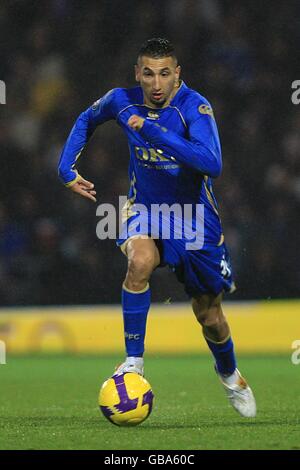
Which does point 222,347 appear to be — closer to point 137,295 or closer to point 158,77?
point 137,295

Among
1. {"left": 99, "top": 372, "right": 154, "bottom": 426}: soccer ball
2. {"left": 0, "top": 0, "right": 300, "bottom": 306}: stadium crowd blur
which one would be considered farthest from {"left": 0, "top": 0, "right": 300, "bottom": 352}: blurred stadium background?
{"left": 99, "top": 372, "right": 154, "bottom": 426}: soccer ball

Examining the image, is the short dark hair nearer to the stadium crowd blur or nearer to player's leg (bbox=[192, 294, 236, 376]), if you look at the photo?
player's leg (bbox=[192, 294, 236, 376])

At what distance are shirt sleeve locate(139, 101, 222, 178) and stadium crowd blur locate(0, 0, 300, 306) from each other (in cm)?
595

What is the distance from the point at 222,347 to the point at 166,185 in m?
0.96

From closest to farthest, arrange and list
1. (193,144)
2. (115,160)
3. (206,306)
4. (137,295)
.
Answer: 1. (193,144)
2. (137,295)
3. (206,306)
4. (115,160)

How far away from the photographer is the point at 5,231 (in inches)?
470

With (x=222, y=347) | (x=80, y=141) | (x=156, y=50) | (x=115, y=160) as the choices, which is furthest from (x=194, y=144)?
(x=115, y=160)

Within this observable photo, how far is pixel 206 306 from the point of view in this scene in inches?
235

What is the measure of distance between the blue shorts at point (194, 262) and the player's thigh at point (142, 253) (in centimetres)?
6

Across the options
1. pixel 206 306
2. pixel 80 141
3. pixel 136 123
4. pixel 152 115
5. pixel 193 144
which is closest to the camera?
pixel 136 123
